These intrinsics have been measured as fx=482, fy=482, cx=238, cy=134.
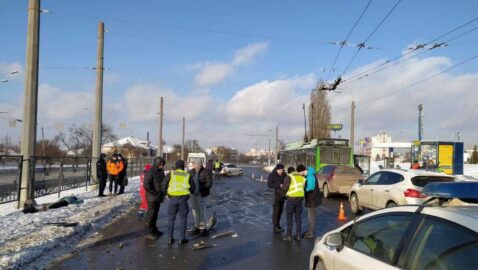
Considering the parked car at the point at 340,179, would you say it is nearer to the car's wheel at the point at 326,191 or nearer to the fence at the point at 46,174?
the car's wheel at the point at 326,191

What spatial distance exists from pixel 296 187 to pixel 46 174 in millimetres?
10340

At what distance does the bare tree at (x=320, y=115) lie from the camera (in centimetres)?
5781

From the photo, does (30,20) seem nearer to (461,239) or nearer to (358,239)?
(358,239)

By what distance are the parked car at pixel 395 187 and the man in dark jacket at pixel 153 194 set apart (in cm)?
623

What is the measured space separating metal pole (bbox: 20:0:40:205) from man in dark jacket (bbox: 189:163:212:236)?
601cm

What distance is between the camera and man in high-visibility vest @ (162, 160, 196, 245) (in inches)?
382

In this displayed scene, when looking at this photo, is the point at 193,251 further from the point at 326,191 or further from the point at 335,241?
the point at 326,191

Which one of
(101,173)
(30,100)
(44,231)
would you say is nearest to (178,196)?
(44,231)

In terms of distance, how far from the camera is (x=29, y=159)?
46.7 ft

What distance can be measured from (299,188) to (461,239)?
7130mm

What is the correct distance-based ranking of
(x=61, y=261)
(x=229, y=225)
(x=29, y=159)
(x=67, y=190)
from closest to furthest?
(x=61, y=261) → (x=229, y=225) → (x=29, y=159) → (x=67, y=190)

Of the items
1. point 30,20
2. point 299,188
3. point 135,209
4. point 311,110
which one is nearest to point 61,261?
point 299,188

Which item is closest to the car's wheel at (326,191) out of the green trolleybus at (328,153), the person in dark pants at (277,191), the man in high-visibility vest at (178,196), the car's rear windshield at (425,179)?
the green trolleybus at (328,153)

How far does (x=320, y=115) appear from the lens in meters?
57.9
